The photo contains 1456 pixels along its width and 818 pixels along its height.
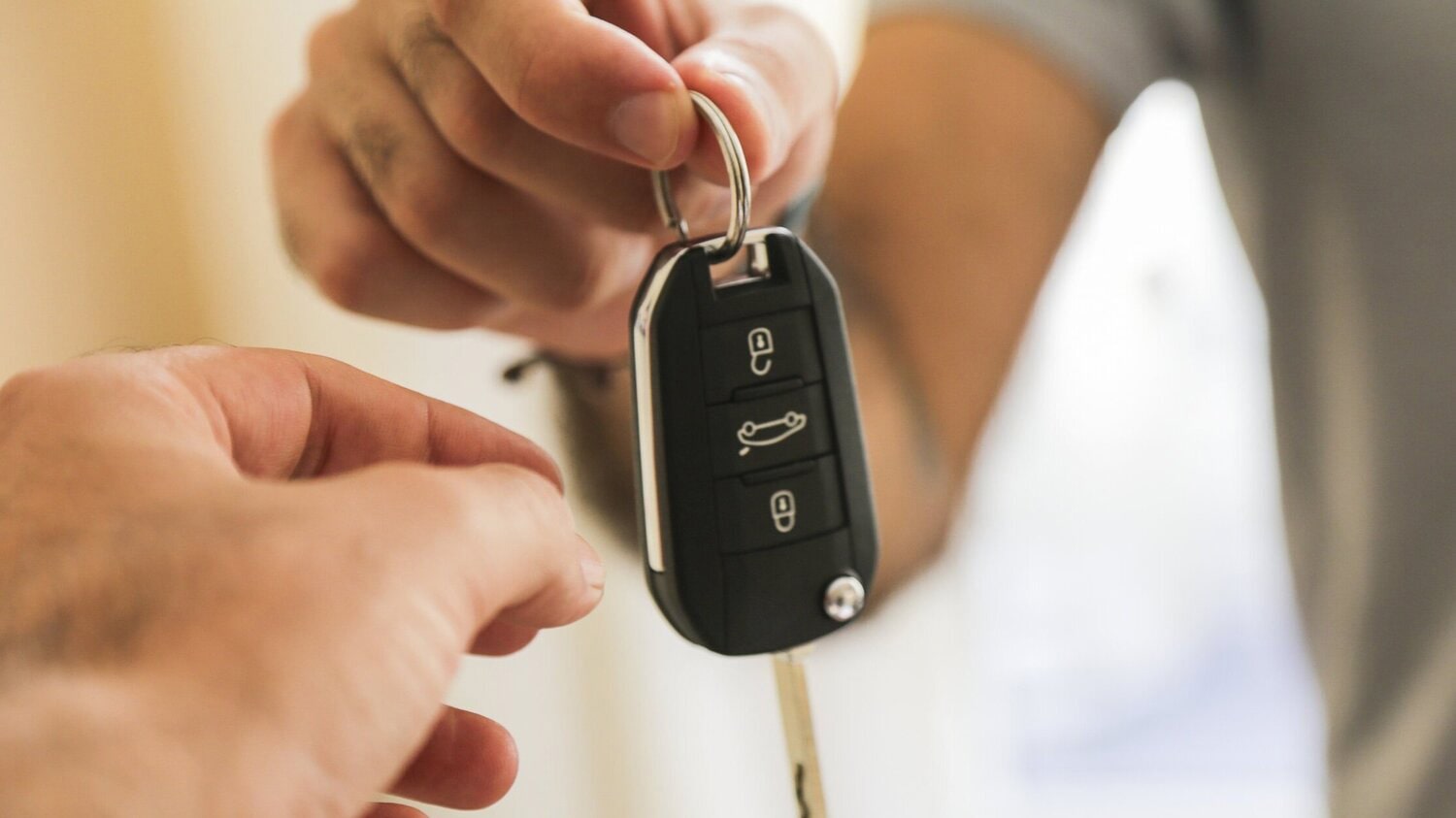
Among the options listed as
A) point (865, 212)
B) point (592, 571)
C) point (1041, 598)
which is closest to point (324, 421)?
point (592, 571)

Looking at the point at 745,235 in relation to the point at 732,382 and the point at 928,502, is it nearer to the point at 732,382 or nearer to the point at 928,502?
the point at 732,382

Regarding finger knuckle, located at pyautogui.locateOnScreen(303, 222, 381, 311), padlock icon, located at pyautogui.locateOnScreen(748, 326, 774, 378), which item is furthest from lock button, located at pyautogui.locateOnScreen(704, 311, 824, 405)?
finger knuckle, located at pyautogui.locateOnScreen(303, 222, 381, 311)

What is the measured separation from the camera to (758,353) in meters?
0.40

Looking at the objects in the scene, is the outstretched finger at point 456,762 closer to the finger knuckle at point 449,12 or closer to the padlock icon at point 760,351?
the padlock icon at point 760,351

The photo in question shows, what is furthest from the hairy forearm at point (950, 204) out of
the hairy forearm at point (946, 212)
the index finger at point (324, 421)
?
the index finger at point (324, 421)

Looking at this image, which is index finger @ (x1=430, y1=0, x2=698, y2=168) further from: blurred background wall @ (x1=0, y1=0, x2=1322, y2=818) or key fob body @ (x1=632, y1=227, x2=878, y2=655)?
blurred background wall @ (x1=0, y1=0, x2=1322, y2=818)

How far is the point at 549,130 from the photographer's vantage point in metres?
0.42

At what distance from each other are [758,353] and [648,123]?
0.09m

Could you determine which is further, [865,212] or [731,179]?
[865,212]

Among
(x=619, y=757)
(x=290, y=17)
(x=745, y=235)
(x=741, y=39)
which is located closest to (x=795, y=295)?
(x=745, y=235)

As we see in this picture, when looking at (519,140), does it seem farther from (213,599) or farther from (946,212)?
(946,212)

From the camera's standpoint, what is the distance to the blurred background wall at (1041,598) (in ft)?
3.72

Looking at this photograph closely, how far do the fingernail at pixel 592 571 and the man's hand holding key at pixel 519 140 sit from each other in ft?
0.50

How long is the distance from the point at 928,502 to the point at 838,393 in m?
0.46
